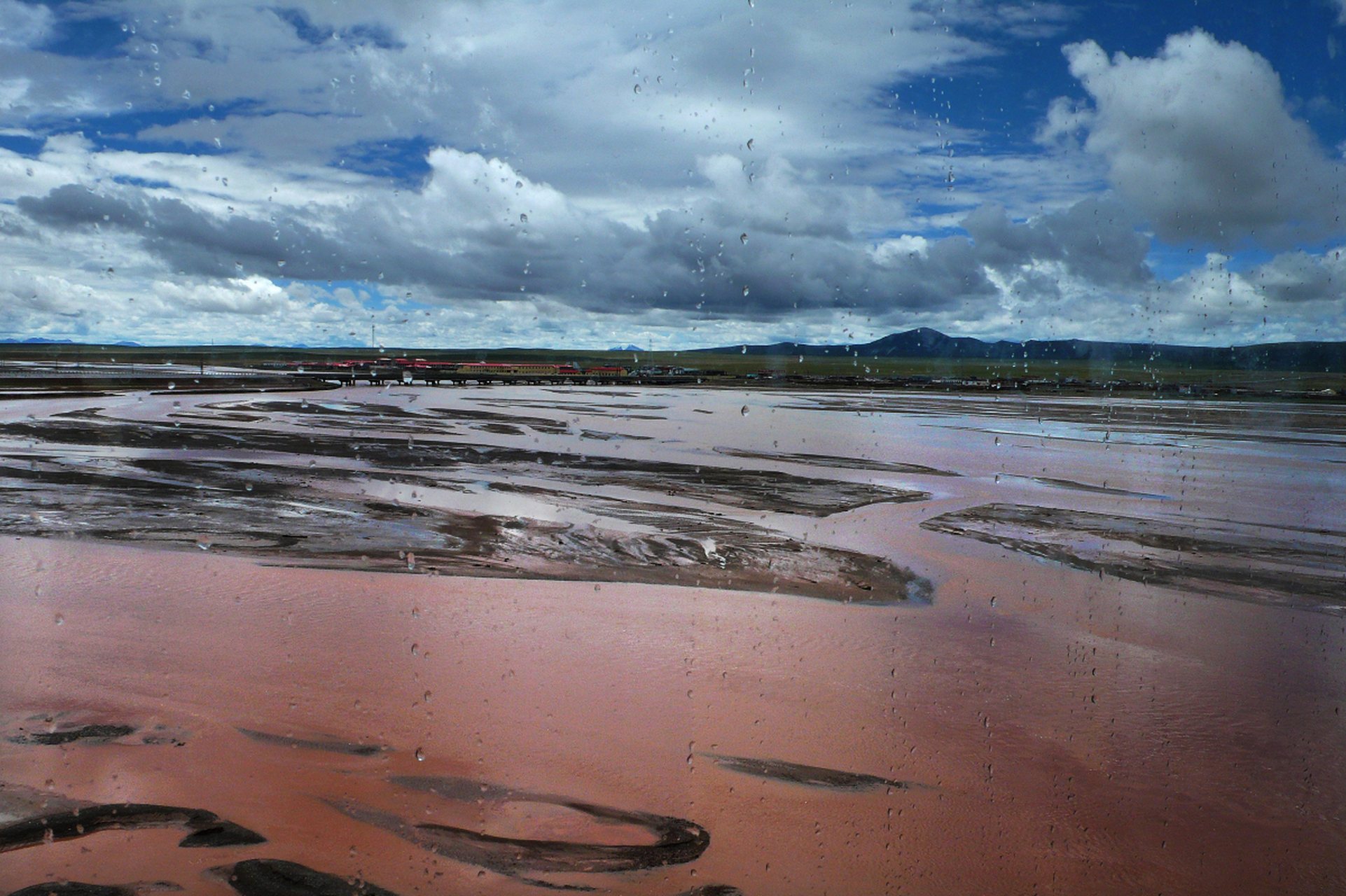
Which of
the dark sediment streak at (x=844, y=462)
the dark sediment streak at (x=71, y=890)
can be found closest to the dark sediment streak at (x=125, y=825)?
the dark sediment streak at (x=71, y=890)

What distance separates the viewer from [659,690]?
7.85 metres

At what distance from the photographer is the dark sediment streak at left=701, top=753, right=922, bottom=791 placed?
6250mm

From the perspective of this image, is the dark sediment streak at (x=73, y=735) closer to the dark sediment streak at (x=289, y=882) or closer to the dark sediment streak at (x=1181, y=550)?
the dark sediment streak at (x=289, y=882)

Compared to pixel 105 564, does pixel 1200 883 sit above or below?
below

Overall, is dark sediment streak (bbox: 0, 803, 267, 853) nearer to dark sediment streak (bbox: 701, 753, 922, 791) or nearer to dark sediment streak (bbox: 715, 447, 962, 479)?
dark sediment streak (bbox: 701, 753, 922, 791)

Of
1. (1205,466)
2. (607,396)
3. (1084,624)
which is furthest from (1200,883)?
(607,396)

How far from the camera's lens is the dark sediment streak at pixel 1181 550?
1204 centimetres

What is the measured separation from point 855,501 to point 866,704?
10349 millimetres

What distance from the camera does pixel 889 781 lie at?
631 centimetres

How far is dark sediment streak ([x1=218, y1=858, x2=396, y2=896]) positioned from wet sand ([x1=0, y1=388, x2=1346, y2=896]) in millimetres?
22

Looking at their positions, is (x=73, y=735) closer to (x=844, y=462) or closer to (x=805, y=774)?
(x=805, y=774)

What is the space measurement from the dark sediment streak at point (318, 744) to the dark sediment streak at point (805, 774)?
2.52 metres

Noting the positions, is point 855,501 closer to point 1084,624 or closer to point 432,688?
point 1084,624

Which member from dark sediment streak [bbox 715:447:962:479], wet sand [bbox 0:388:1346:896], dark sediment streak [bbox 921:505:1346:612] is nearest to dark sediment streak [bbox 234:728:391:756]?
wet sand [bbox 0:388:1346:896]
